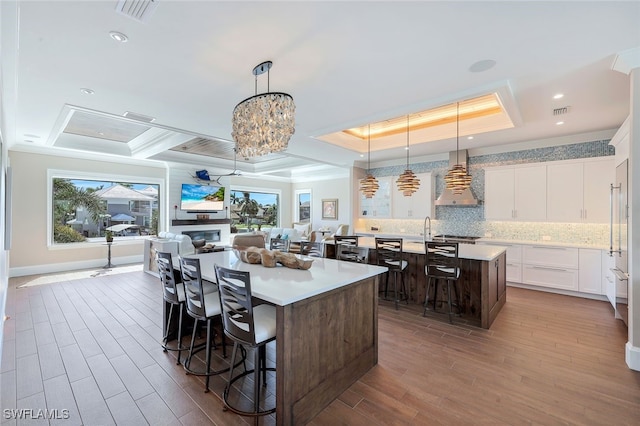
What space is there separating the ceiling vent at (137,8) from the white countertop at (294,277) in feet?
6.76

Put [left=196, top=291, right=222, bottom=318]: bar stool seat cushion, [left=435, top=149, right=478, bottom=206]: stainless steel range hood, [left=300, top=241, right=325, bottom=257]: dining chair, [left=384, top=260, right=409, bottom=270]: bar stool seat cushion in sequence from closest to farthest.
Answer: [left=196, top=291, right=222, bottom=318]: bar stool seat cushion → [left=300, top=241, right=325, bottom=257]: dining chair → [left=384, top=260, right=409, bottom=270]: bar stool seat cushion → [left=435, top=149, right=478, bottom=206]: stainless steel range hood

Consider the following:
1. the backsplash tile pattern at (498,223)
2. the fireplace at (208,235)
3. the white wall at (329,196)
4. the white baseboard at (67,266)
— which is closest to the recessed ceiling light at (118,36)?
the backsplash tile pattern at (498,223)

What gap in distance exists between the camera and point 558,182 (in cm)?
505

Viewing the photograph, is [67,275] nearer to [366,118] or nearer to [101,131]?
[101,131]

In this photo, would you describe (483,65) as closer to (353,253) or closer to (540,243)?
(353,253)

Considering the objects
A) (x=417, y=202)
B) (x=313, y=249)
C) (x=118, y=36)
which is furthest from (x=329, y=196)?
(x=118, y=36)

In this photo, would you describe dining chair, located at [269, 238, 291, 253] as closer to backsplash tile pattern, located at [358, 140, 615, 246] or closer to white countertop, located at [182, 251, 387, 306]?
white countertop, located at [182, 251, 387, 306]

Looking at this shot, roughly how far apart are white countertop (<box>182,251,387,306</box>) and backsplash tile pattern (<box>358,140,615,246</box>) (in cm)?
455

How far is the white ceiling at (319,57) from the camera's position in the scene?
2008 millimetres

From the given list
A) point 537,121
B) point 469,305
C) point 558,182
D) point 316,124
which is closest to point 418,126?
point 537,121

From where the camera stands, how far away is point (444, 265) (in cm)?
371

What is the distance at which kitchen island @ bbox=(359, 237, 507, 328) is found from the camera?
3.52 m

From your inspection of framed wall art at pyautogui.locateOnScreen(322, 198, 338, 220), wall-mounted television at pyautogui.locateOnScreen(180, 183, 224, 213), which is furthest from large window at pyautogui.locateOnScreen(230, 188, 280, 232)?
framed wall art at pyautogui.locateOnScreen(322, 198, 338, 220)

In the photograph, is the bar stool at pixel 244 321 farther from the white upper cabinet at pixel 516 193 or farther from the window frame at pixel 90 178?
the window frame at pixel 90 178
